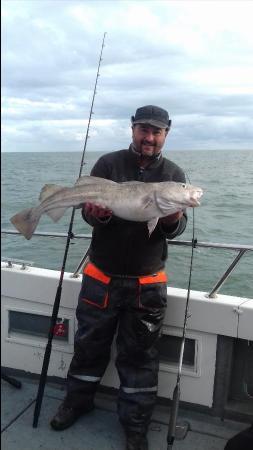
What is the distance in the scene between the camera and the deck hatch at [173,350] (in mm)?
4117

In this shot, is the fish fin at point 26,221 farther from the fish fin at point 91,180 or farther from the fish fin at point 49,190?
the fish fin at point 91,180

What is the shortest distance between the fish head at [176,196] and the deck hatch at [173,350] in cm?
143

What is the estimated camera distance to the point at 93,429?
3869mm

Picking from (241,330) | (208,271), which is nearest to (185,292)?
(241,330)

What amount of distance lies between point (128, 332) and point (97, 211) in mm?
1033

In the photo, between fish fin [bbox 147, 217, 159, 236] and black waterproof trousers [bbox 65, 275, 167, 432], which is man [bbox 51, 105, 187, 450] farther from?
fish fin [bbox 147, 217, 159, 236]

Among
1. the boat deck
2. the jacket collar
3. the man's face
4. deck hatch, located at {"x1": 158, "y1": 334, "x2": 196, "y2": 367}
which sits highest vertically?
the man's face

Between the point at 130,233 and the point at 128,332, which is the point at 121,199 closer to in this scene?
the point at 130,233

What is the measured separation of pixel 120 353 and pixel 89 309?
444mm

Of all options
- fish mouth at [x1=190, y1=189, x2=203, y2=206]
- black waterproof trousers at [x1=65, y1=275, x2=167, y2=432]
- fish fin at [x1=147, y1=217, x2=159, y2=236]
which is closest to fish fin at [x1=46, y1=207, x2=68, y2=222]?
black waterproof trousers at [x1=65, y1=275, x2=167, y2=432]

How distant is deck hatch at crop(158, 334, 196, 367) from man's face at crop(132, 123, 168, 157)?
166cm

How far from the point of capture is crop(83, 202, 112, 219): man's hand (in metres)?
3.37

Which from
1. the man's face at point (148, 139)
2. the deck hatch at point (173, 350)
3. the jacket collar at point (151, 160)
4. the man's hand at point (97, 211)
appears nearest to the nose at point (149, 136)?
the man's face at point (148, 139)

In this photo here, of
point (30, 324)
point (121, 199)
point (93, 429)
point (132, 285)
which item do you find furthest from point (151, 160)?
point (93, 429)
